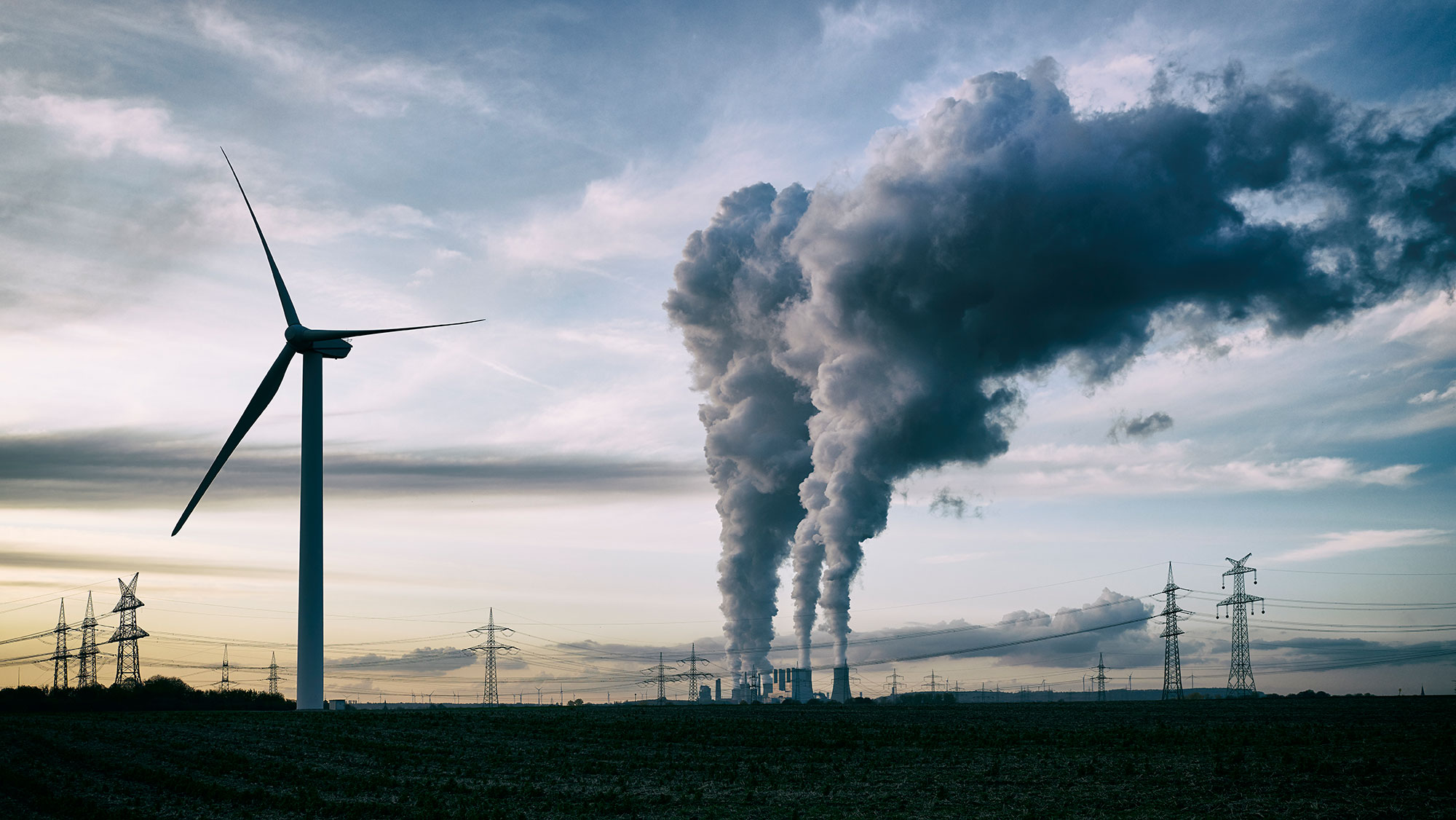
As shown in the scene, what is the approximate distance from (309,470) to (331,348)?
1633 cm

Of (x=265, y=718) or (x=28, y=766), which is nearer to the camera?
(x=28, y=766)

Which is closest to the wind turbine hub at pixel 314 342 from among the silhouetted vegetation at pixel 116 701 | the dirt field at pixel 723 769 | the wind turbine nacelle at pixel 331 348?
the wind turbine nacelle at pixel 331 348

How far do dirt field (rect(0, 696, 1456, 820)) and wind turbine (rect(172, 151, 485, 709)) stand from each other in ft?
44.8

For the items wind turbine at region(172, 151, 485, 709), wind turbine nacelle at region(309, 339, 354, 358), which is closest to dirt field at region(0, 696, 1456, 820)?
wind turbine at region(172, 151, 485, 709)

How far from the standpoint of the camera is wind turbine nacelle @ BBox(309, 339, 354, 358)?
131m

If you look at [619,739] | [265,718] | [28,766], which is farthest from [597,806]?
[265,718]

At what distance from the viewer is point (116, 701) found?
→ 178125 mm

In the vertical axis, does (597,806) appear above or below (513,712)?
above

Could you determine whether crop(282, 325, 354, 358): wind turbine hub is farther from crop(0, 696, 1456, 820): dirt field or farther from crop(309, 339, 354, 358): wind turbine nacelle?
crop(0, 696, 1456, 820): dirt field

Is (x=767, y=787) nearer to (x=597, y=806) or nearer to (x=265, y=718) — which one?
(x=597, y=806)

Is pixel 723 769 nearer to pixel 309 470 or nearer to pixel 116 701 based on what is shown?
pixel 309 470

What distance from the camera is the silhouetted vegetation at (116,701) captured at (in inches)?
6703

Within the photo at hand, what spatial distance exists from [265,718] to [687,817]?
8380 centimetres

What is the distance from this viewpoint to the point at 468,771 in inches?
2719
